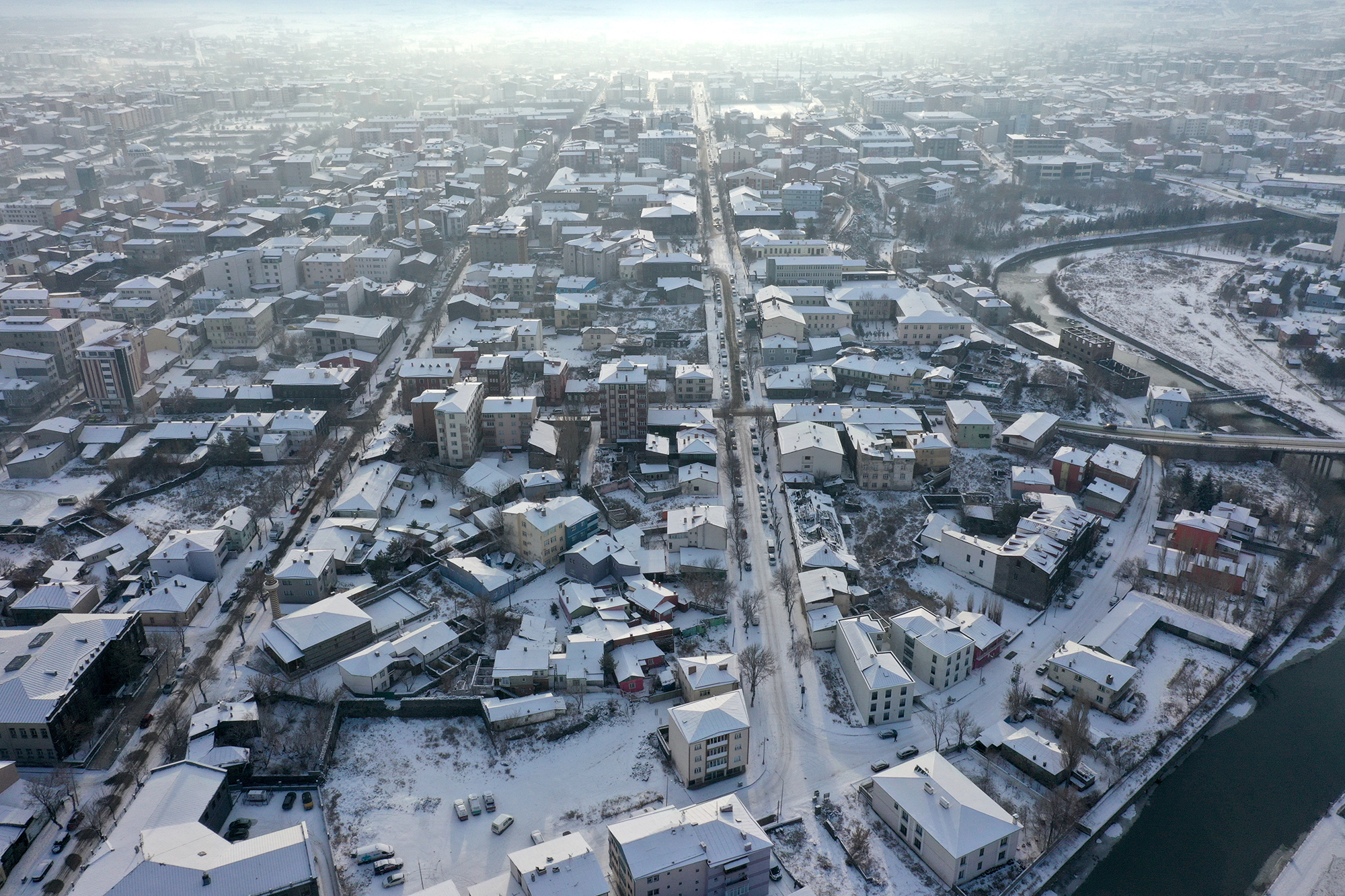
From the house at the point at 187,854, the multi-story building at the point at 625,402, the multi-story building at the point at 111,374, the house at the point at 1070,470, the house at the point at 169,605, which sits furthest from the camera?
the multi-story building at the point at 111,374

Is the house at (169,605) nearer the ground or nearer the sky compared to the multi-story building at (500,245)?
nearer the ground

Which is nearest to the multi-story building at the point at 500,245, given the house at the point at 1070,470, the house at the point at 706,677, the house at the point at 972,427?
the house at the point at 972,427

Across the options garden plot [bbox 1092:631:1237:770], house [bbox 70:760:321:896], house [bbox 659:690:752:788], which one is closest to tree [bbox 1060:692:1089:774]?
garden plot [bbox 1092:631:1237:770]

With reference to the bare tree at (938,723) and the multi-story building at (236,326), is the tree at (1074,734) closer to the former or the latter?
the bare tree at (938,723)

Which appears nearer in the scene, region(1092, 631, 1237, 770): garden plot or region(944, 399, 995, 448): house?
region(1092, 631, 1237, 770): garden plot

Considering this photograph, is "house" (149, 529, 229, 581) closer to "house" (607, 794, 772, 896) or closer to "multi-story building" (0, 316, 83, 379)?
"house" (607, 794, 772, 896)

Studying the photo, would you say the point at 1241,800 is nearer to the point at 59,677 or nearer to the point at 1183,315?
the point at 59,677
